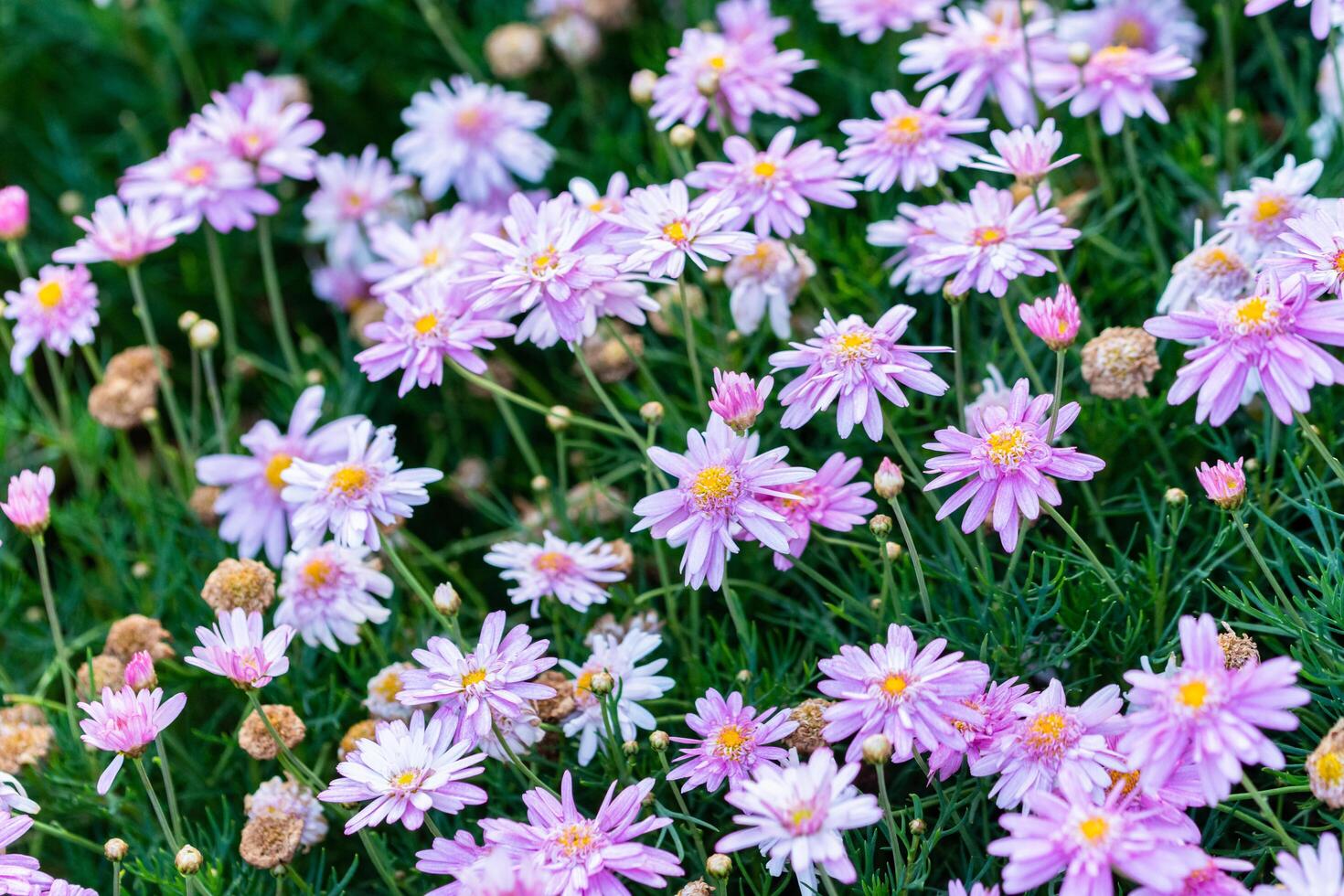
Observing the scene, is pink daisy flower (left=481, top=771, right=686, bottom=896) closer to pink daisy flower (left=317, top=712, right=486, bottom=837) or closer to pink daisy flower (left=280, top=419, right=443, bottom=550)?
pink daisy flower (left=317, top=712, right=486, bottom=837)

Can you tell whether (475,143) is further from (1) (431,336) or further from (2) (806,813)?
(2) (806,813)

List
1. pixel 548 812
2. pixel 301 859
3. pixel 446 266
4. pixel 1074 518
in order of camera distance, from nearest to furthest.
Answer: pixel 548 812 < pixel 1074 518 < pixel 301 859 < pixel 446 266

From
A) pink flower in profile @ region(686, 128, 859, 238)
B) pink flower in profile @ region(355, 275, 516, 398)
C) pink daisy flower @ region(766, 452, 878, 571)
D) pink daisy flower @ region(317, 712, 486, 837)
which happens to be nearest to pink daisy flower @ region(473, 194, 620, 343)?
pink flower in profile @ region(355, 275, 516, 398)

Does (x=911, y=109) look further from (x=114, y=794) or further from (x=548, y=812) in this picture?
(x=114, y=794)

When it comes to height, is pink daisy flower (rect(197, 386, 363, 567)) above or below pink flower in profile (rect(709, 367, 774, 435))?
below

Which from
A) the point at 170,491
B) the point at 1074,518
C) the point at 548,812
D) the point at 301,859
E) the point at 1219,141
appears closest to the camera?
the point at 548,812

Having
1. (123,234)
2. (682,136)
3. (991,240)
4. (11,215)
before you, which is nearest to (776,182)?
(682,136)

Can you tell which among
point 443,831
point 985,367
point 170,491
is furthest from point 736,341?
point 170,491
